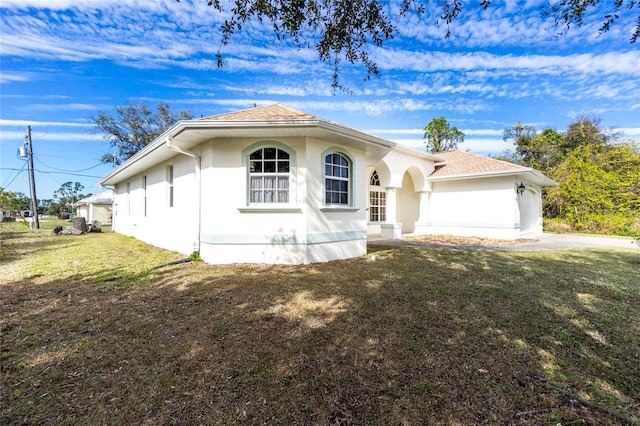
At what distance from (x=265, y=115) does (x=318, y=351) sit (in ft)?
19.5

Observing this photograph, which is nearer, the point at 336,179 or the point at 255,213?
the point at 255,213

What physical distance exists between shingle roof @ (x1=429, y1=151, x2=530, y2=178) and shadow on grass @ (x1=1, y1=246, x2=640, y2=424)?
320 inches

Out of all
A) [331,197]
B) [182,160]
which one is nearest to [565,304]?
[331,197]

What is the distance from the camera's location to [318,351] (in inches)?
116

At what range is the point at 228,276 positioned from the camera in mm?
6020

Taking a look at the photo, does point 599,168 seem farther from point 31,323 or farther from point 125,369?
point 31,323

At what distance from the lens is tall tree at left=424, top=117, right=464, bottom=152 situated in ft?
89.3

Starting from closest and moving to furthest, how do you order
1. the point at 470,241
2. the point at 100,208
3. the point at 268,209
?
1. the point at 268,209
2. the point at 470,241
3. the point at 100,208

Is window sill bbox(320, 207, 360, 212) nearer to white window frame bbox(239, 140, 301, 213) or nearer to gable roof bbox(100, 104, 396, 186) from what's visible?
white window frame bbox(239, 140, 301, 213)

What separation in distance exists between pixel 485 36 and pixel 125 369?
719 centimetres

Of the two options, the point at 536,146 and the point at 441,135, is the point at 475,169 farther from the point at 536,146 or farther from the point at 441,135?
the point at 441,135

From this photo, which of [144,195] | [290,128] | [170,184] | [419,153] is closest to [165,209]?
[170,184]

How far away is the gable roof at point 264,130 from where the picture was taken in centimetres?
638

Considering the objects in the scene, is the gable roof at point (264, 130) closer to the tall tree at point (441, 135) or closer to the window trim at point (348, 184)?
the window trim at point (348, 184)
